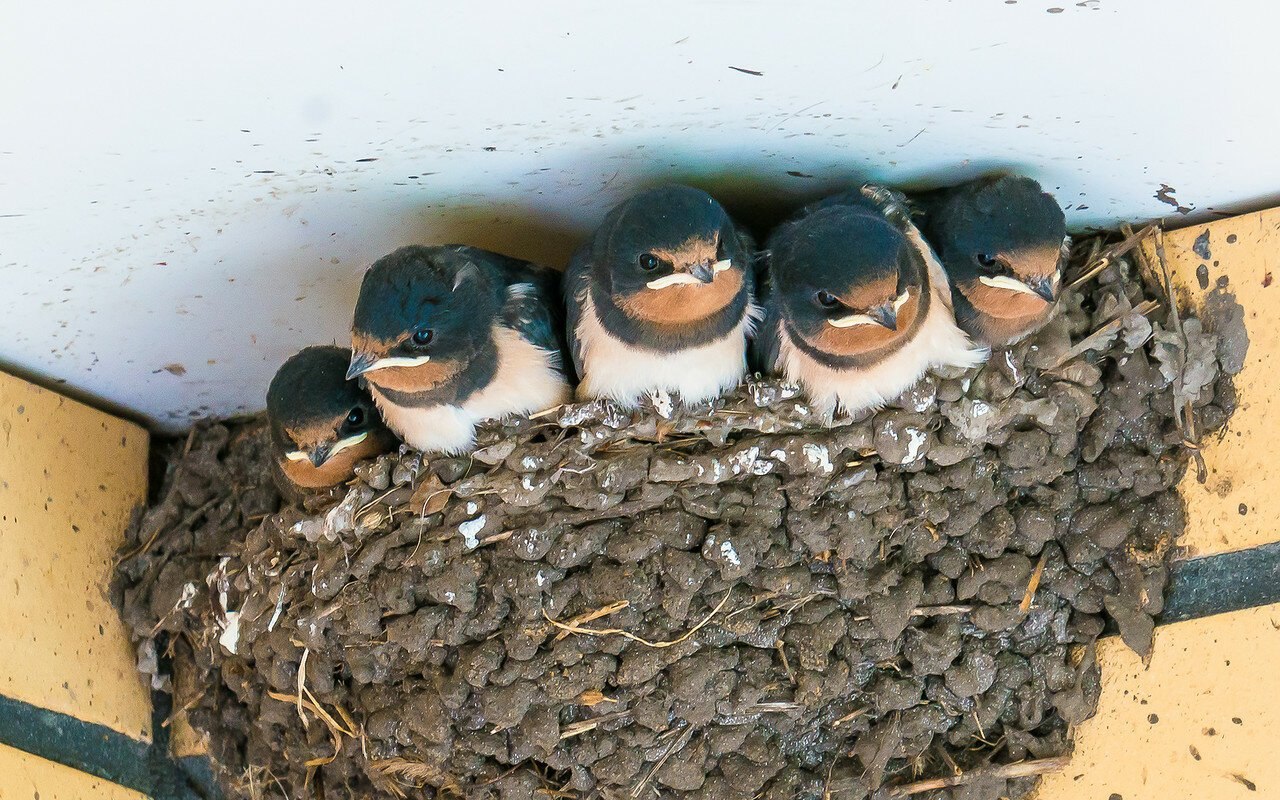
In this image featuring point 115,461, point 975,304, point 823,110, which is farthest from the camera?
point 115,461

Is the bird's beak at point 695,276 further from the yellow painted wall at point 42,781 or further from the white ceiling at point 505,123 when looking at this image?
the yellow painted wall at point 42,781

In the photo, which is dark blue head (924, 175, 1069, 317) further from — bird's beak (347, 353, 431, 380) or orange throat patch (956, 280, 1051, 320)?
bird's beak (347, 353, 431, 380)

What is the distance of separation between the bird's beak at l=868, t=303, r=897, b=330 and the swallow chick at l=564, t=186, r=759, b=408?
1.08 feet

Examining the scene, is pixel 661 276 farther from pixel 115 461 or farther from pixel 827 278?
pixel 115 461

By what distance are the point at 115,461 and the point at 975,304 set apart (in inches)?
99.2

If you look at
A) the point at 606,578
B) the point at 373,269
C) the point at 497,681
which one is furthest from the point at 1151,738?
the point at 373,269

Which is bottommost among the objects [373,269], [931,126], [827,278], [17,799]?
[17,799]

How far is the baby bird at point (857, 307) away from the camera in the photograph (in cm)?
277

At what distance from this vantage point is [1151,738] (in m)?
3.02

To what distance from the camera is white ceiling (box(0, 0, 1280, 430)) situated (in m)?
2.40

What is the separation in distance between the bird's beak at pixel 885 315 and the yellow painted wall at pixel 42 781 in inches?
90.4

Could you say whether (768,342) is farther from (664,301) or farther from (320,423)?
(320,423)

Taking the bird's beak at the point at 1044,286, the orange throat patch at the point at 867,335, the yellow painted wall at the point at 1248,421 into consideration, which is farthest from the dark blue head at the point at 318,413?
the yellow painted wall at the point at 1248,421

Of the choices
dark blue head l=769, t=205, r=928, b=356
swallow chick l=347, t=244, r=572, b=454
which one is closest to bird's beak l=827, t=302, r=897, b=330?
dark blue head l=769, t=205, r=928, b=356
